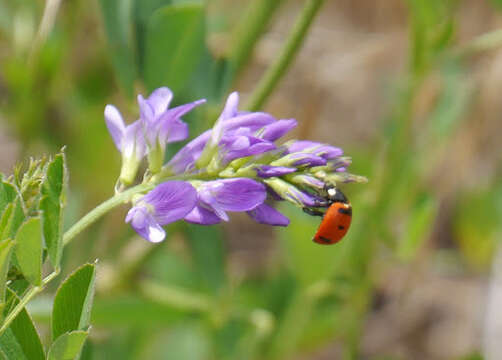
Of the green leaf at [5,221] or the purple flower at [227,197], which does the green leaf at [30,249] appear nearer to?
the green leaf at [5,221]

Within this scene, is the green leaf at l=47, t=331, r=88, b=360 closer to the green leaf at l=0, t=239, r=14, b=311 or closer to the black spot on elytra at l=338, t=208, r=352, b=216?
the green leaf at l=0, t=239, r=14, b=311

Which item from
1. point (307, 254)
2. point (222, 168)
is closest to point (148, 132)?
point (222, 168)

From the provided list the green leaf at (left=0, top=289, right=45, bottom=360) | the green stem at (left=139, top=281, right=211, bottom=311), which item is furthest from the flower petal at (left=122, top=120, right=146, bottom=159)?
the green stem at (left=139, top=281, right=211, bottom=311)

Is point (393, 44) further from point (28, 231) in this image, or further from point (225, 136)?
point (28, 231)

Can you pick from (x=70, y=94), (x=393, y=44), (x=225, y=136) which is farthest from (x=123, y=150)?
Result: (x=393, y=44)

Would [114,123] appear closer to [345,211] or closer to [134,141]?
[134,141]
